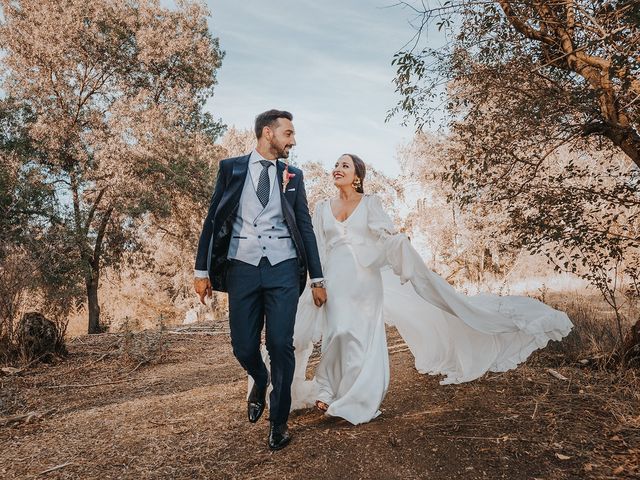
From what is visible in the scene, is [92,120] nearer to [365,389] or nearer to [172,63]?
[172,63]

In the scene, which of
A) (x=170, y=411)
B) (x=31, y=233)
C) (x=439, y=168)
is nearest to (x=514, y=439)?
(x=170, y=411)

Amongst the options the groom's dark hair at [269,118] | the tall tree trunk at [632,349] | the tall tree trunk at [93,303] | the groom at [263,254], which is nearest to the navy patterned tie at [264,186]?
the groom at [263,254]

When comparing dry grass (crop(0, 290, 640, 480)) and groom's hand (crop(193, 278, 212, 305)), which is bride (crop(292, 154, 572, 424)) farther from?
groom's hand (crop(193, 278, 212, 305))

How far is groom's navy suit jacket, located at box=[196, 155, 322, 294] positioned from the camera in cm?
373

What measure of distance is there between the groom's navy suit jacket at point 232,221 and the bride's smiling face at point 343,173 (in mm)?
1003

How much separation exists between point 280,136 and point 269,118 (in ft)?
0.58

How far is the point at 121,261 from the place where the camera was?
1598 centimetres

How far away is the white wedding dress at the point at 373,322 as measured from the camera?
437 centimetres

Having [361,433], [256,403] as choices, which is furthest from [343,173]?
[361,433]

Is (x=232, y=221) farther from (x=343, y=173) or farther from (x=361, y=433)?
(x=361, y=433)

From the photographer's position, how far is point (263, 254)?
3.69 m

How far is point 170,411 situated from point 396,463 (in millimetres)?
2604

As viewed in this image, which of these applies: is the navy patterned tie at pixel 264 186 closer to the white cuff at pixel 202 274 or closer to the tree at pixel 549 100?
the white cuff at pixel 202 274

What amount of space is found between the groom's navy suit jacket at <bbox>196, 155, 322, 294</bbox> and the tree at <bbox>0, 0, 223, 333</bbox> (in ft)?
37.1
